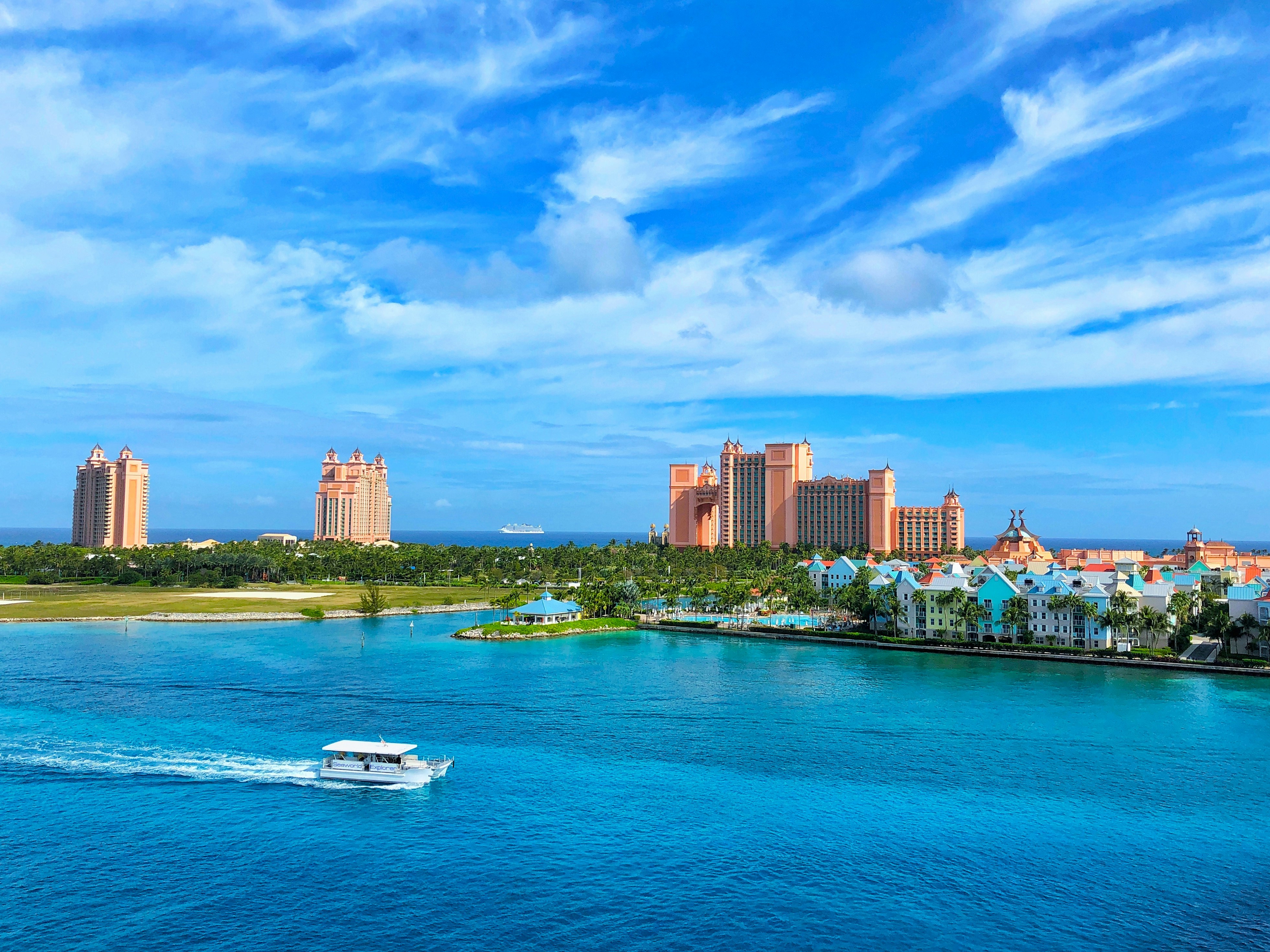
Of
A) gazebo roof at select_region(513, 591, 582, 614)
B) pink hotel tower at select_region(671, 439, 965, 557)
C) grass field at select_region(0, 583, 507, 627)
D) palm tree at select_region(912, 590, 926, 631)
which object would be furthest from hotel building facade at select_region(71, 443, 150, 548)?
palm tree at select_region(912, 590, 926, 631)

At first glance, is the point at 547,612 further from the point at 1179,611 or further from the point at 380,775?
the point at 1179,611

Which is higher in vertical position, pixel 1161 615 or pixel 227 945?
pixel 1161 615

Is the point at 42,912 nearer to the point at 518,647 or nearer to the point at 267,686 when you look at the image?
the point at 267,686

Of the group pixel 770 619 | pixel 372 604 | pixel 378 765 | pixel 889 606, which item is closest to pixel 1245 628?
pixel 889 606

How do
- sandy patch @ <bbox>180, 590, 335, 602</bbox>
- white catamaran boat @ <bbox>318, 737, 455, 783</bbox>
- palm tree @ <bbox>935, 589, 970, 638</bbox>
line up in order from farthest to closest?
sandy patch @ <bbox>180, 590, 335, 602</bbox> → palm tree @ <bbox>935, 589, 970, 638</bbox> → white catamaran boat @ <bbox>318, 737, 455, 783</bbox>

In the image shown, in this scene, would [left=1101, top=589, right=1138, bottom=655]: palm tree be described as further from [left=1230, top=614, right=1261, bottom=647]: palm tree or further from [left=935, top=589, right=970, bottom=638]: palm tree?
[left=935, top=589, right=970, bottom=638]: palm tree

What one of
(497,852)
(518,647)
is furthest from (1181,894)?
(518,647)
